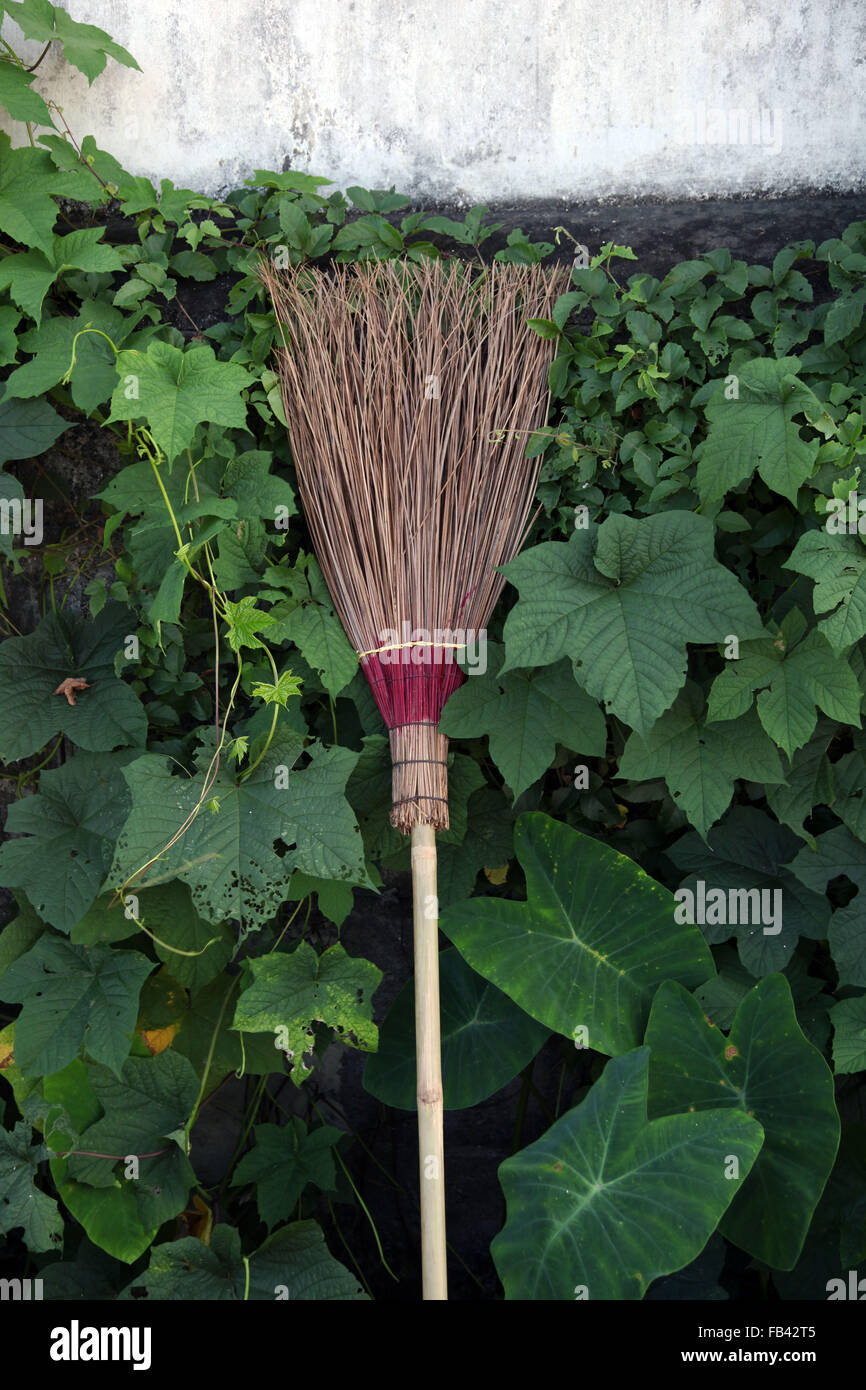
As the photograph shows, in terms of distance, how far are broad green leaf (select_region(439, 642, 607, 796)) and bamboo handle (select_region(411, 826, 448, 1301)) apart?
0.55 feet

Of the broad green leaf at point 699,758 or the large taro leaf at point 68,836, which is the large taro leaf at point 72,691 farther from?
the broad green leaf at point 699,758

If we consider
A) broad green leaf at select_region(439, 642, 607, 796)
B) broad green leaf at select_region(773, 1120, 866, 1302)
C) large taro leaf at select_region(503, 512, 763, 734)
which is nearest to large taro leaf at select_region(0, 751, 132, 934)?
broad green leaf at select_region(439, 642, 607, 796)

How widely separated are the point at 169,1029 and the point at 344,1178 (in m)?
0.46

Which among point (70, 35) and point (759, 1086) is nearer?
point (759, 1086)

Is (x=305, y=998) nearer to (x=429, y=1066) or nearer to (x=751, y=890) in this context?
(x=429, y=1066)

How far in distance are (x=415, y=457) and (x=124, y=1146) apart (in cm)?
119

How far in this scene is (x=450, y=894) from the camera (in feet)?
5.97

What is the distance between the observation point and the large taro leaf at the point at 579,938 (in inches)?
64.1

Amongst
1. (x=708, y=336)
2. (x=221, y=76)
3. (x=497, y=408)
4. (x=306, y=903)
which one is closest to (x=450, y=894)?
(x=306, y=903)

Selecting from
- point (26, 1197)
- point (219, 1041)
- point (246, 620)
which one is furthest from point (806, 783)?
point (26, 1197)

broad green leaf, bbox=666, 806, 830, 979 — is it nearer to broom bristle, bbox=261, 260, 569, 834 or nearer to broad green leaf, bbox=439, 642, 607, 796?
broad green leaf, bbox=439, 642, 607, 796

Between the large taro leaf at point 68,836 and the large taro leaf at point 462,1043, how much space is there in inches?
22.0

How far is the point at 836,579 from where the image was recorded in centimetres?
152

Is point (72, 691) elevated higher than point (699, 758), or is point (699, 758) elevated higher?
point (72, 691)
